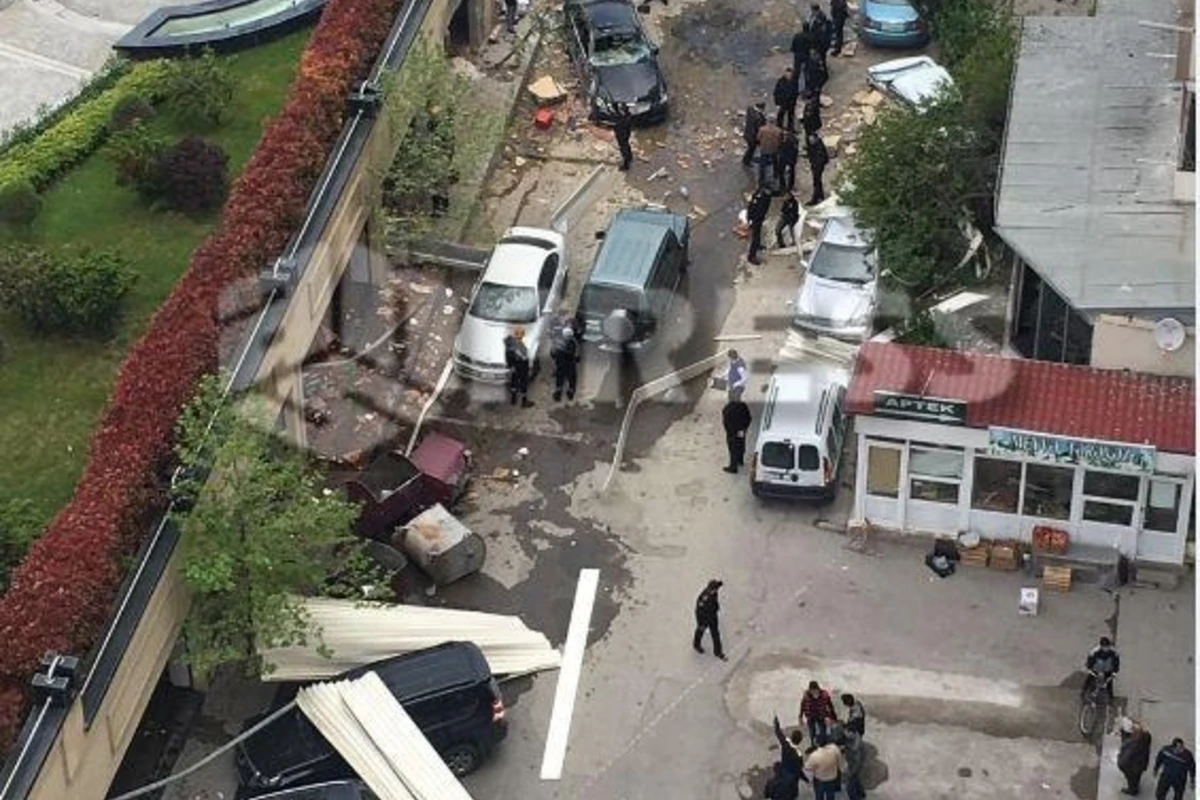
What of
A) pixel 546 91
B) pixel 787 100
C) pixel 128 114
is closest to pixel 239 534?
pixel 128 114

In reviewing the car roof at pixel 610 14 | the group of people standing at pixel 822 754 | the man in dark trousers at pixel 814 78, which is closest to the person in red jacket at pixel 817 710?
the group of people standing at pixel 822 754

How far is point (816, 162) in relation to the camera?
34344 millimetres

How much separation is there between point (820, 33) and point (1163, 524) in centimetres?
1408

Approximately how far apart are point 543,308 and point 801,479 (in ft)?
18.2

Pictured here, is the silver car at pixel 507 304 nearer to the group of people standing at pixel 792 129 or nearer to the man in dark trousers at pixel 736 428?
the man in dark trousers at pixel 736 428

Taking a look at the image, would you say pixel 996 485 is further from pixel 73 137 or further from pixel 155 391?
pixel 73 137

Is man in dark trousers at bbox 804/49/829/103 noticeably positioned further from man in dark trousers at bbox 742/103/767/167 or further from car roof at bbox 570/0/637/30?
car roof at bbox 570/0/637/30

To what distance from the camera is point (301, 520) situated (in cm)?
2461

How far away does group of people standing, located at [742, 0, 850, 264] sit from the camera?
33.8 m

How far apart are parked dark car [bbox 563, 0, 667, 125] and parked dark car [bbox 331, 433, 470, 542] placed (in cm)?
1009

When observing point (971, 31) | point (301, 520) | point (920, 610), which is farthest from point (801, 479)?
point (971, 31)

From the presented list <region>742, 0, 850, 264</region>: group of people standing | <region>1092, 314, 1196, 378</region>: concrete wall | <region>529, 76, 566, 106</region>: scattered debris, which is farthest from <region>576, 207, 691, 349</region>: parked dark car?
<region>1092, 314, 1196, 378</region>: concrete wall

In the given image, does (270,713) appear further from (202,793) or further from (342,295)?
(342,295)

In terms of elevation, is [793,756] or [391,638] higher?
[391,638]
